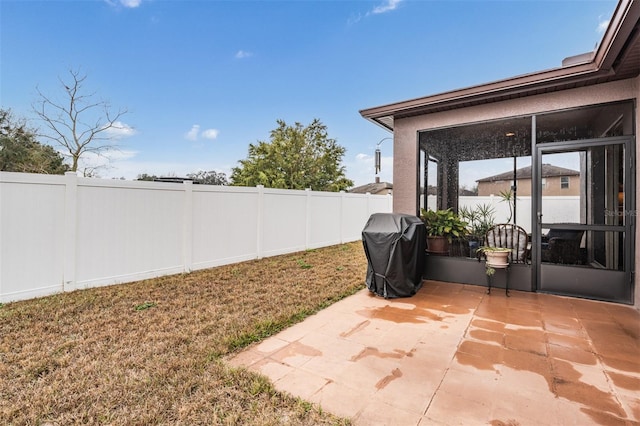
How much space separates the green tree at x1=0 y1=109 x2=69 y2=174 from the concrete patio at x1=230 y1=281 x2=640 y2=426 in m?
11.3

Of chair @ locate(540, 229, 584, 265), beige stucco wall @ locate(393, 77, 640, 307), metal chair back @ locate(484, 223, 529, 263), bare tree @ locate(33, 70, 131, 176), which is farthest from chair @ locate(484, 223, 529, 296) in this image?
bare tree @ locate(33, 70, 131, 176)

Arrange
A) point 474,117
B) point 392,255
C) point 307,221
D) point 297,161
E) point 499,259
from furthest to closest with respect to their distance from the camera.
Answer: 1. point 297,161
2. point 307,221
3. point 474,117
4. point 499,259
5. point 392,255

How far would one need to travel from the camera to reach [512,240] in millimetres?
4637

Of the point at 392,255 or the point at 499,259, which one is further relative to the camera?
the point at 499,259

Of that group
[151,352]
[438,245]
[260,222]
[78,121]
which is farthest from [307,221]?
[78,121]

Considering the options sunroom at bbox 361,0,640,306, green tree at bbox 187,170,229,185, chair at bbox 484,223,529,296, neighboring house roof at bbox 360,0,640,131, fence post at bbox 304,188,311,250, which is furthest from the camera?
green tree at bbox 187,170,229,185

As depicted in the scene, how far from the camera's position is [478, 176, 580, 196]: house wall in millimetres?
4258

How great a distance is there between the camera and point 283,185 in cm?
1642

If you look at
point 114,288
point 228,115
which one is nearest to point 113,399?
point 114,288

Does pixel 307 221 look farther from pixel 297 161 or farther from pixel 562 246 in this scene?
pixel 297 161

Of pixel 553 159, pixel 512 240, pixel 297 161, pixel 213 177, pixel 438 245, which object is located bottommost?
pixel 438 245

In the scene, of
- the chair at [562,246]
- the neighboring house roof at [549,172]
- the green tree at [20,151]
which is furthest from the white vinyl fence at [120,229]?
the green tree at [20,151]

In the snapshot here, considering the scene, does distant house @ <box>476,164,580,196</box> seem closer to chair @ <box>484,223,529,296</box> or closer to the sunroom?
the sunroom

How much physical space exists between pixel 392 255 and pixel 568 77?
3187mm
